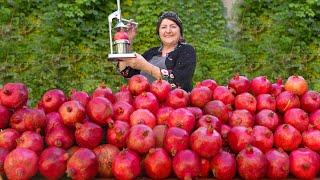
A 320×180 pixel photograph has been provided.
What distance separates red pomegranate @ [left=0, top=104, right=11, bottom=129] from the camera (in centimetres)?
210

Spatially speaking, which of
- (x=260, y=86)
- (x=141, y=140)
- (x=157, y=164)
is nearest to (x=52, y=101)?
(x=141, y=140)

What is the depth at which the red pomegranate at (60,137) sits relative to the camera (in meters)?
2.03

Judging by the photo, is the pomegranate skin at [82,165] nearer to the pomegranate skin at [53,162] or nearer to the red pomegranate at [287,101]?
the pomegranate skin at [53,162]

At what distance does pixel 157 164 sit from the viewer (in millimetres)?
1946

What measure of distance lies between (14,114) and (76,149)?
345 millimetres

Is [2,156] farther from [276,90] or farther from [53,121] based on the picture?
[276,90]

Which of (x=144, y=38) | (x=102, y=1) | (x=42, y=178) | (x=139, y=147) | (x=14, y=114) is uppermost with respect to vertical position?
(x=102, y=1)

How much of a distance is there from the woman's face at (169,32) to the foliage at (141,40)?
143 inches

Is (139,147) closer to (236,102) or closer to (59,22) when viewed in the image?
(236,102)

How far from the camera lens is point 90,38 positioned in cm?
765

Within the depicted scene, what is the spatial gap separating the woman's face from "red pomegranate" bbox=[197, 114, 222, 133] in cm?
152

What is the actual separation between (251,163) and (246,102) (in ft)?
1.49

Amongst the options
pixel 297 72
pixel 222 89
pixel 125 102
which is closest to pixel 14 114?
pixel 125 102

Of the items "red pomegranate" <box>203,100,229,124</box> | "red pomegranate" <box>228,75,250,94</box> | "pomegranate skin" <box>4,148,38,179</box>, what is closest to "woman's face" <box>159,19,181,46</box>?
"red pomegranate" <box>228,75,250,94</box>
